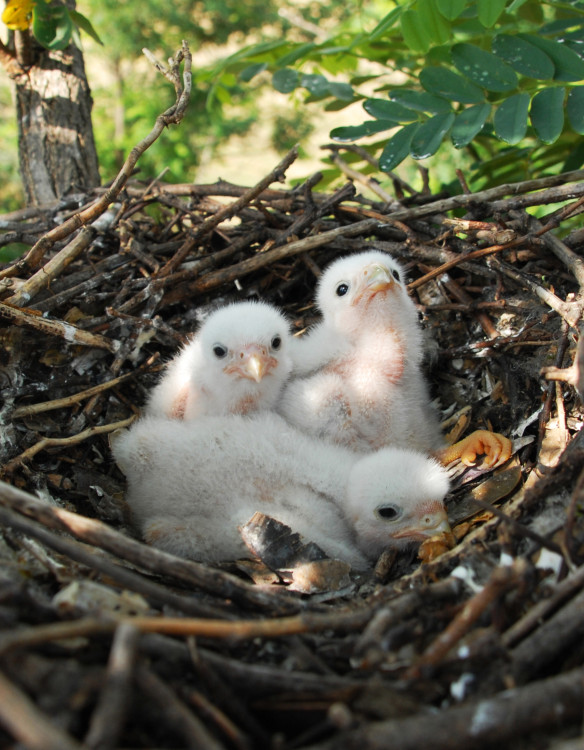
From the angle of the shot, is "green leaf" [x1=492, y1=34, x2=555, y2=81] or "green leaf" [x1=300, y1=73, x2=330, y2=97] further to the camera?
"green leaf" [x1=300, y1=73, x2=330, y2=97]

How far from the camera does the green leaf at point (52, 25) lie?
2.83m

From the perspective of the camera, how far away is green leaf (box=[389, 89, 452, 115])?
2576 millimetres

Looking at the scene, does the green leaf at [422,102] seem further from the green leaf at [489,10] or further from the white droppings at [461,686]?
the white droppings at [461,686]

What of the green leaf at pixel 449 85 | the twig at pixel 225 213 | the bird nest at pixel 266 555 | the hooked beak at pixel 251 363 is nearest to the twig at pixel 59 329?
the bird nest at pixel 266 555

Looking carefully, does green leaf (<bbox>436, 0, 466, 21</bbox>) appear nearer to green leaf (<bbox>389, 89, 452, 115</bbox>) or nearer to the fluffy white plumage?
green leaf (<bbox>389, 89, 452, 115</bbox>)

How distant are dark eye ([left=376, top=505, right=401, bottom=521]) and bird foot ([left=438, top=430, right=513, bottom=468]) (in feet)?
1.25

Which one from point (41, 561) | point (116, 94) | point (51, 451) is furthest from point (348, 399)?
point (116, 94)

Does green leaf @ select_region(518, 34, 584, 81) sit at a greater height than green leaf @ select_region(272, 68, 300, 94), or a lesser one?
lesser

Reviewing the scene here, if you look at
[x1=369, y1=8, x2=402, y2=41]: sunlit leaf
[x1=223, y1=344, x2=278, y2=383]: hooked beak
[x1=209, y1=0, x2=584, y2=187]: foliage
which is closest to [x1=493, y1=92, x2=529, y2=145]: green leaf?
[x1=209, y1=0, x2=584, y2=187]: foliage

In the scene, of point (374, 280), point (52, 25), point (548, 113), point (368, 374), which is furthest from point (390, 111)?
point (52, 25)

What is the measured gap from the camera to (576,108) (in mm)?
2293

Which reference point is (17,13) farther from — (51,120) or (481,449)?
(481,449)

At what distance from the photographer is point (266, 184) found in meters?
2.78

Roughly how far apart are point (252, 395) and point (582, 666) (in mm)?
1737
